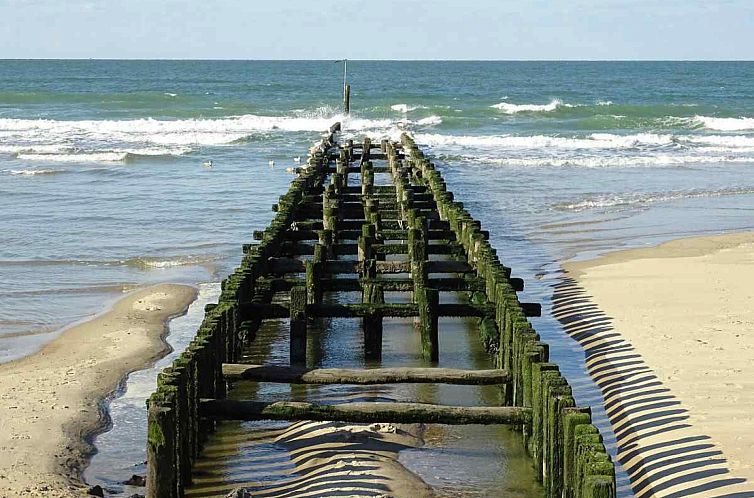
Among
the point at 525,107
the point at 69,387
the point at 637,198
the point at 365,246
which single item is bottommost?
the point at 69,387

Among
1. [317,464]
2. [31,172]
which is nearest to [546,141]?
[31,172]

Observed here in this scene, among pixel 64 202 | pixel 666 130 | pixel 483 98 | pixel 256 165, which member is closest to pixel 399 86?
pixel 483 98

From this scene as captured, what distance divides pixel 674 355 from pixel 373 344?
110 inches

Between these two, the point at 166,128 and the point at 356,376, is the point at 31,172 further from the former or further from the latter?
the point at 356,376

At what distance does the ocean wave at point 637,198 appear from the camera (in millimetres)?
21828

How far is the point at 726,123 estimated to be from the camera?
157 ft

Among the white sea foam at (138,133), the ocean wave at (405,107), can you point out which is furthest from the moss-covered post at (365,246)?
the ocean wave at (405,107)

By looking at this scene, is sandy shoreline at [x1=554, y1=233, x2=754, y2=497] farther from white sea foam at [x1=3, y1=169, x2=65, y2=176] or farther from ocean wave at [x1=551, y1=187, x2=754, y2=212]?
white sea foam at [x1=3, y1=169, x2=65, y2=176]

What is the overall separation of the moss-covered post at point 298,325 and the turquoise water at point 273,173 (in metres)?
1.34

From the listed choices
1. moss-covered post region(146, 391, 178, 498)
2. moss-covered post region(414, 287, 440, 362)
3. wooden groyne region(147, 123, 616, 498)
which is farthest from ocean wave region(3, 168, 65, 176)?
moss-covered post region(146, 391, 178, 498)

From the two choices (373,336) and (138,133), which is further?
(138,133)

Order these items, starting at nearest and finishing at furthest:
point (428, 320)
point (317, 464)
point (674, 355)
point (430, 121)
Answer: point (317, 464), point (428, 320), point (674, 355), point (430, 121)

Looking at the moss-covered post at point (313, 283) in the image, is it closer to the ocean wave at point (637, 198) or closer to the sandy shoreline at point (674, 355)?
the sandy shoreline at point (674, 355)

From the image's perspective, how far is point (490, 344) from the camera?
10469 mm
